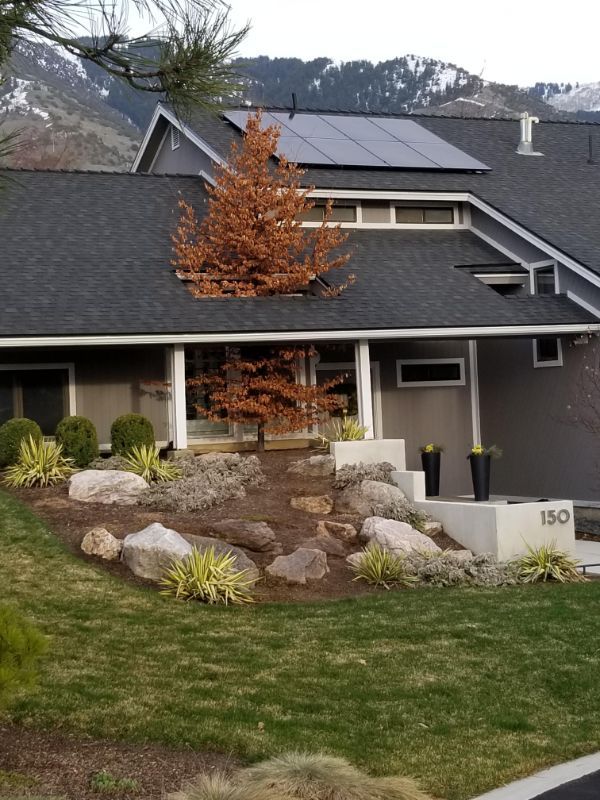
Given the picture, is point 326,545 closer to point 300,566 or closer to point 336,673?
point 300,566

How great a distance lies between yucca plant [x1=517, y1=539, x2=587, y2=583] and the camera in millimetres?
13938

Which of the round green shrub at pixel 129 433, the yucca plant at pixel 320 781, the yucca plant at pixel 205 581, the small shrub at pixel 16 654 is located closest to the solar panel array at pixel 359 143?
the round green shrub at pixel 129 433

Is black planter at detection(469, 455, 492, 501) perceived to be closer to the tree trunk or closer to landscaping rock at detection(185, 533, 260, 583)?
the tree trunk

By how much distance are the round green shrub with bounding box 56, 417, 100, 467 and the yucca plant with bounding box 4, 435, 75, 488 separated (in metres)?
0.39

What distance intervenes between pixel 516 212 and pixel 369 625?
12.7 meters

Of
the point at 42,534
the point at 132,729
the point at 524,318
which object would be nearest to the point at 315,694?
the point at 132,729

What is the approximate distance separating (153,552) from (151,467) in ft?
13.3

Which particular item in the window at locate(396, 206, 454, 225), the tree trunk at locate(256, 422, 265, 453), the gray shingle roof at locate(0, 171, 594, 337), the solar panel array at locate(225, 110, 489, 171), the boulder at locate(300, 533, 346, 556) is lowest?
the boulder at locate(300, 533, 346, 556)

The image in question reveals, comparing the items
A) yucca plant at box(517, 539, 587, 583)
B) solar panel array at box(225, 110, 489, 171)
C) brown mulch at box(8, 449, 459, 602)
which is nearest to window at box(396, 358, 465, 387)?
solar panel array at box(225, 110, 489, 171)

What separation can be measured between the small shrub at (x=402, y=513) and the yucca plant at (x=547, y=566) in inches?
61.3

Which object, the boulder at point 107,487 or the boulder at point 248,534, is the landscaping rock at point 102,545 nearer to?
the boulder at point 248,534

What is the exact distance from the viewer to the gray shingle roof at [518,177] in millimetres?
21219

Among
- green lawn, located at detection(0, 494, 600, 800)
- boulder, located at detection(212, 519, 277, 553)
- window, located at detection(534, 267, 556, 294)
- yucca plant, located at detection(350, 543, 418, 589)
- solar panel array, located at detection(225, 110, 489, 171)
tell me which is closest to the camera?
green lawn, located at detection(0, 494, 600, 800)

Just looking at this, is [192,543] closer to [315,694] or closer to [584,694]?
[315,694]
